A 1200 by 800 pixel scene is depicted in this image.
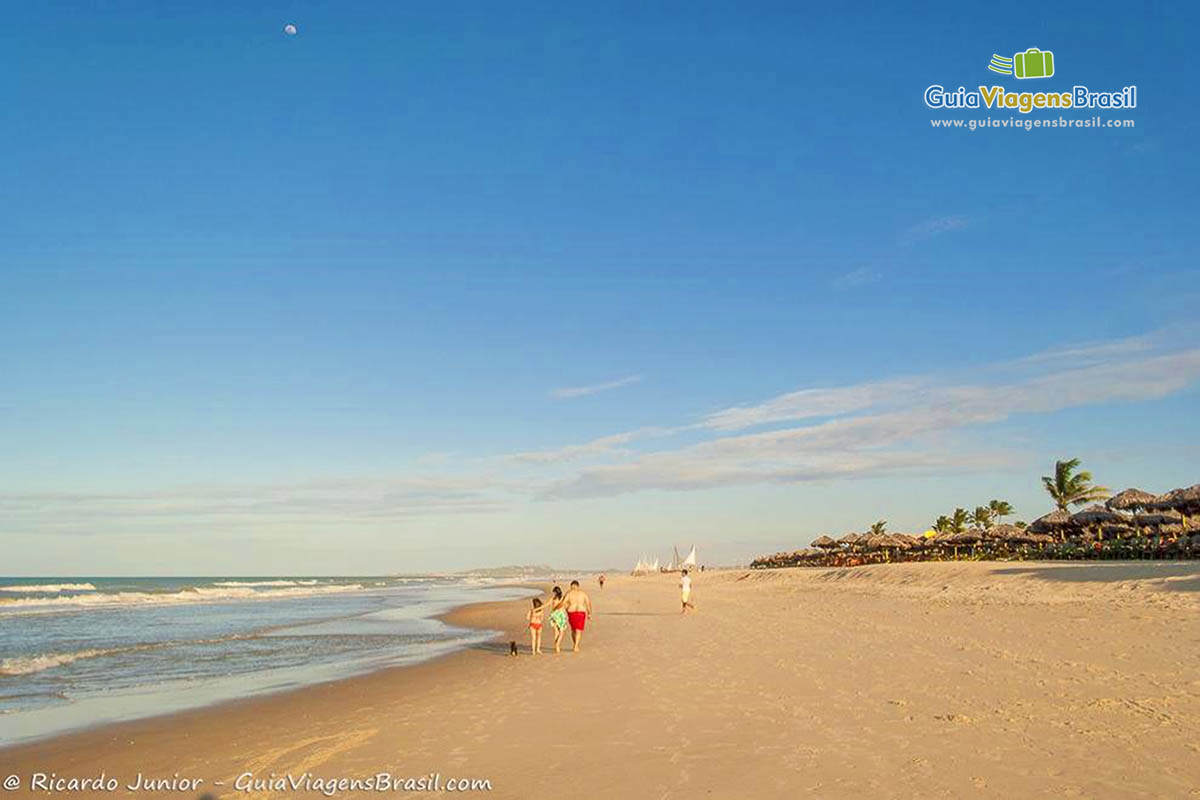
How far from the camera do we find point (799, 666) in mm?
16078

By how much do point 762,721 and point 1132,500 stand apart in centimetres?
4654

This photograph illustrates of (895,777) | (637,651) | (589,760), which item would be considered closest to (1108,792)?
(895,777)

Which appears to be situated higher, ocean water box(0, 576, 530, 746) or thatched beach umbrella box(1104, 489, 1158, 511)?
thatched beach umbrella box(1104, 489, 1158, 511)

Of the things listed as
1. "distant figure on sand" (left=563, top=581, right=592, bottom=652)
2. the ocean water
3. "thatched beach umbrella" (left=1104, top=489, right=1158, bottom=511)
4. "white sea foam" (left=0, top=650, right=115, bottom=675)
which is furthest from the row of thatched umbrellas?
"white sea foam" (left=0, top=650, right=115, bottom=675)

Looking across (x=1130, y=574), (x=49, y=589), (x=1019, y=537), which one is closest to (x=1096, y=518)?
(x=1019, y=537)

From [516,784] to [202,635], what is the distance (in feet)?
91.0

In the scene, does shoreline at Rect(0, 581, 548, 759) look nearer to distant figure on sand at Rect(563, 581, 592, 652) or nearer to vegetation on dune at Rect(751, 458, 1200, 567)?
distant figure on sand at Rect(563, 581, 592, 652)

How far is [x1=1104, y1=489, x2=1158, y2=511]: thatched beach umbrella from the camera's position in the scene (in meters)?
45.6

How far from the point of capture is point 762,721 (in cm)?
1105

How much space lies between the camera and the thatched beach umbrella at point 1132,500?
45562 mm

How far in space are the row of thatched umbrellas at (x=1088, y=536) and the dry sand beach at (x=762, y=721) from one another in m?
23.3

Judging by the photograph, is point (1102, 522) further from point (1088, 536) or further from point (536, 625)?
point (536, 625)

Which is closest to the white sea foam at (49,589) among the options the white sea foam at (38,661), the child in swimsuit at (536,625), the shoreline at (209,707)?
the white sea foam at (38,661)

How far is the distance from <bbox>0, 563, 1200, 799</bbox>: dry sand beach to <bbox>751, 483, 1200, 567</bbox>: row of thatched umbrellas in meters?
23.3
